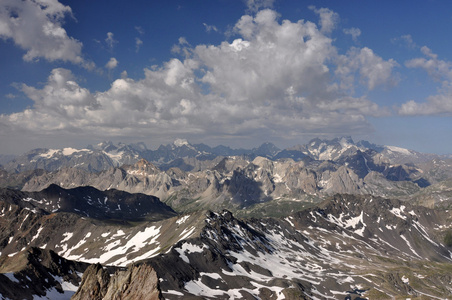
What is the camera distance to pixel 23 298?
97125mm

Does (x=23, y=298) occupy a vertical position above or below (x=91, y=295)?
below

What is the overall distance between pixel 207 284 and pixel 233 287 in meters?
14.4

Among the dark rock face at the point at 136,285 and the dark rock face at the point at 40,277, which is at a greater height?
the dark rock face at the point at 136,285

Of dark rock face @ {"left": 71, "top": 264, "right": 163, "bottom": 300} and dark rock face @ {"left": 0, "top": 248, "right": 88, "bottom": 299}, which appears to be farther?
dark rock face @ {"left": 0, "top": 248, "right": 88, "bottom": 299}

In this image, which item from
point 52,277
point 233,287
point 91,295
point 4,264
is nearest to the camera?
point 91,295

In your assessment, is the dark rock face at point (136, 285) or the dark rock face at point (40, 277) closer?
the dark rock face at point (136, 285)

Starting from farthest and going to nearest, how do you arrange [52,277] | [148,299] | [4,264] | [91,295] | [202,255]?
[202,255] → [4,264] → [52,277] → [91,295] → [148,299]

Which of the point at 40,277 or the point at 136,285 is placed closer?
the point at 136,285

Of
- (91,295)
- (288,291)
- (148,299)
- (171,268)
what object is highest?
(148,299)

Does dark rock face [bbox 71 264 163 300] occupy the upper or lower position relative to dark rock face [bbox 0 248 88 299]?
upper

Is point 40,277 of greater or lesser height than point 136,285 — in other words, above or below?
below

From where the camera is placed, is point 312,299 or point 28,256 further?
point 312,299

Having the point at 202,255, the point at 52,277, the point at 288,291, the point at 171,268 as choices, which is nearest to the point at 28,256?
the point at 52,277

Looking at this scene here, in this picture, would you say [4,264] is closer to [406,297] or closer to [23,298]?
[23,298]
